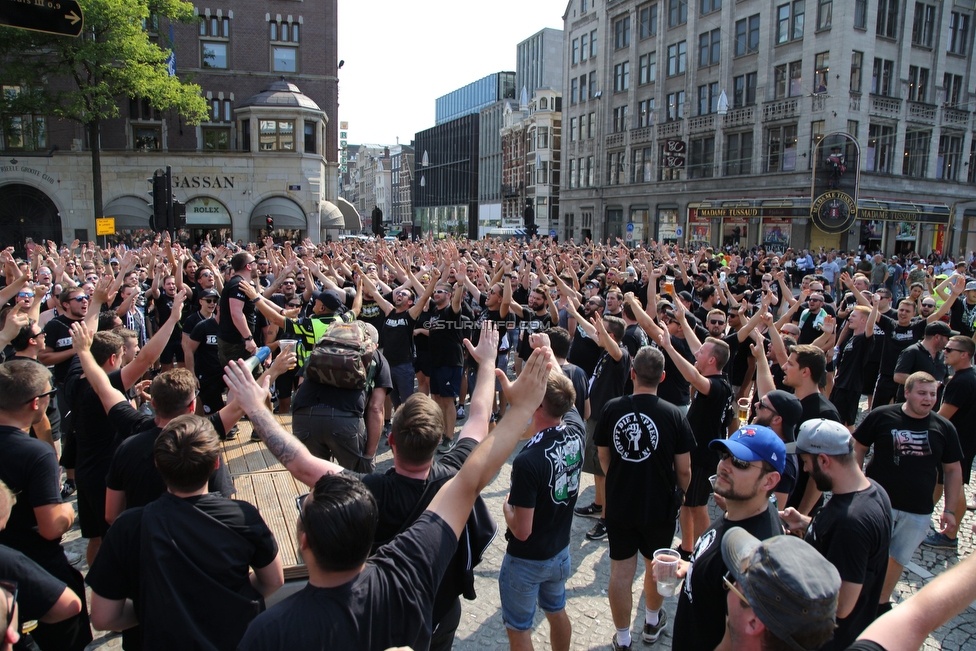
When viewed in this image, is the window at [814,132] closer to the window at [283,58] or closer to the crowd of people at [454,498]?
the window at [283,58]

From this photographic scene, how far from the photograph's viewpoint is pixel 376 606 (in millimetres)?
1919

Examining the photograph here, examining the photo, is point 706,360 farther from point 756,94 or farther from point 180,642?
point 756,94

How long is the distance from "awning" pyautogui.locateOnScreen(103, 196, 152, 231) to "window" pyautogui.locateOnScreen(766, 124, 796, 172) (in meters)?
35.1

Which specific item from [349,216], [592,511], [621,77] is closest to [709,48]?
[621,77]

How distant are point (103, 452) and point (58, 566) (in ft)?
2.89

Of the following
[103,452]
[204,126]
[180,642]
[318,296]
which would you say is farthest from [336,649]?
[204,126]

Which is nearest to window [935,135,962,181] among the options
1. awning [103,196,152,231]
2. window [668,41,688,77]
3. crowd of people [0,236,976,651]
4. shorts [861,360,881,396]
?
window [668,41,688,77]

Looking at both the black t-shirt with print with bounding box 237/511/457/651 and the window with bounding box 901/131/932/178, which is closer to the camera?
the black t-shirt with print with bounding box 237/511/457/651

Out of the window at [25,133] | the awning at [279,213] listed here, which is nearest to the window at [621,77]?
the awning at [279,213]

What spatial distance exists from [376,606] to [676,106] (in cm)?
4604

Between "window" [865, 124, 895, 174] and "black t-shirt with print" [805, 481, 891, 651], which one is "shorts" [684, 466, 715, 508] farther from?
"window" [865, 124, 895, 174]

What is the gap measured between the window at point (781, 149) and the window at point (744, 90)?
2.91 meters

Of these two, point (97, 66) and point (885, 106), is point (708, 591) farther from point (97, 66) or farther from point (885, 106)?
point (885, 106)

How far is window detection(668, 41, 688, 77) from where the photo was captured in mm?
41997
